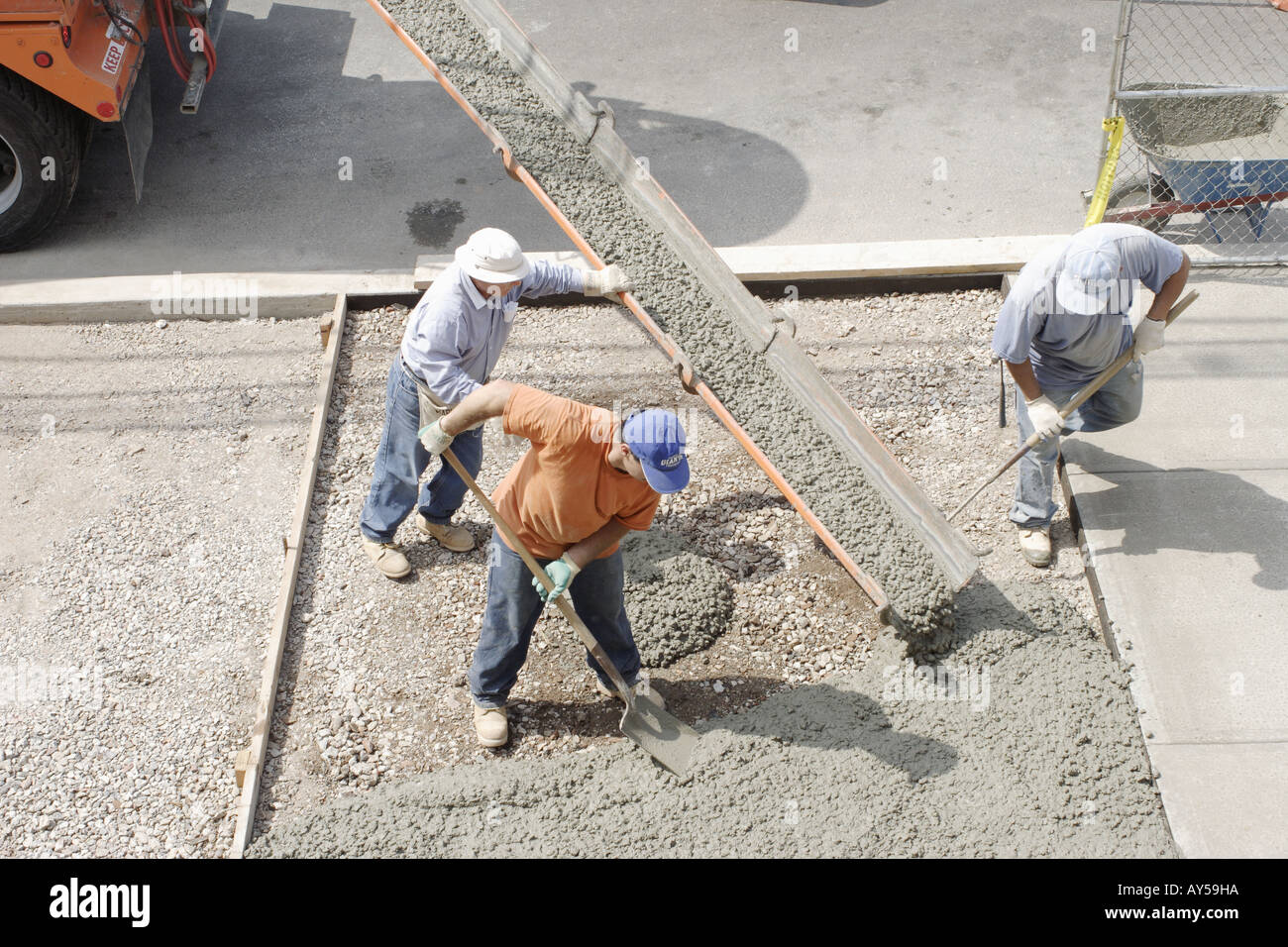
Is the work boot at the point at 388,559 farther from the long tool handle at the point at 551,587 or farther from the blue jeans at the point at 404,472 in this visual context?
the long tool handle at the point at 551,587

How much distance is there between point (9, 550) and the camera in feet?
17.6

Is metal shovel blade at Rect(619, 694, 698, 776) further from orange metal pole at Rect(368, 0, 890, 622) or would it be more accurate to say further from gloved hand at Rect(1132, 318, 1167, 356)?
gloved hand at Rect(1132, 318, 1167, 356)

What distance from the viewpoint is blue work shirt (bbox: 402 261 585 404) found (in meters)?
4.45

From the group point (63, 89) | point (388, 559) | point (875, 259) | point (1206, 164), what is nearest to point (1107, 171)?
point (1206, 164)

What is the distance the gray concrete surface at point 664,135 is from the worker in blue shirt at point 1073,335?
2.78 metres

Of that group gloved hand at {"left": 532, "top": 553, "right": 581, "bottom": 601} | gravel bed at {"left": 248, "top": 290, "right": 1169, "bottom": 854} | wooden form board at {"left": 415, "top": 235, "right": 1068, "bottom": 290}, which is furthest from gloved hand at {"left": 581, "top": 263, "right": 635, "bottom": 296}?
gloved hand at {"left": 532, "top": 553, "right": 581, "bottom": 601}

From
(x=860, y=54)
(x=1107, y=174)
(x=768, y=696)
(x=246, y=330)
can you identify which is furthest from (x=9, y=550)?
(x=860, y=54)

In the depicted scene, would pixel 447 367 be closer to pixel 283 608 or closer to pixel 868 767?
pixel 283 608

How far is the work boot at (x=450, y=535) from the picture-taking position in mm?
5258

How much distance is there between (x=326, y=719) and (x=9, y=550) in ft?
6.56

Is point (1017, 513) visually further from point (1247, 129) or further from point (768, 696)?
point (1247, 129)

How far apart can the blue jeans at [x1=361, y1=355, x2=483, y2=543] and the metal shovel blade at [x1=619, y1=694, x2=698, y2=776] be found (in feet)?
4.43

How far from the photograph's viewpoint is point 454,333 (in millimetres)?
4473

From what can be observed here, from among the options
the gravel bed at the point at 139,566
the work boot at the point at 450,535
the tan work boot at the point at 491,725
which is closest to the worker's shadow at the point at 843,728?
the tan work boot at the point at 491,725
